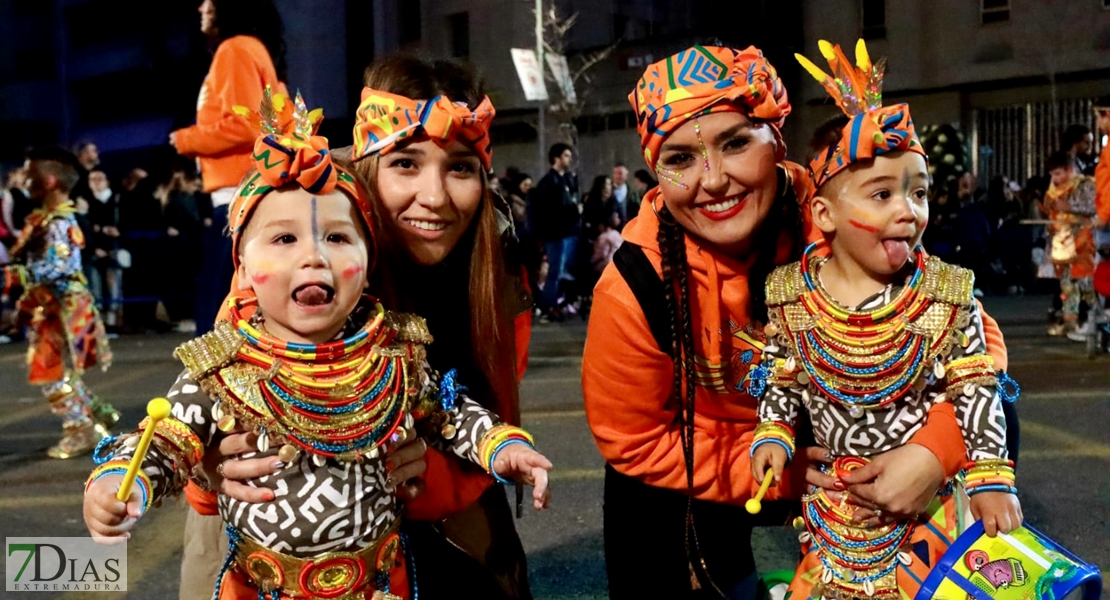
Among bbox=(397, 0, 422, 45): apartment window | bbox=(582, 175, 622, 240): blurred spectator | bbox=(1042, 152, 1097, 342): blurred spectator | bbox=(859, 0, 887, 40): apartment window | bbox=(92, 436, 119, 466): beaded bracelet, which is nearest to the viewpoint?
bbox=(92, 436, 119, 466): beaded bracelet

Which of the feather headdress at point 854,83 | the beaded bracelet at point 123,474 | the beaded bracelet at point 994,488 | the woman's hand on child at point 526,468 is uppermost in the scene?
the feather headdress at point 854,83

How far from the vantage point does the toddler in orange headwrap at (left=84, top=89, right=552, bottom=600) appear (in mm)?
1742

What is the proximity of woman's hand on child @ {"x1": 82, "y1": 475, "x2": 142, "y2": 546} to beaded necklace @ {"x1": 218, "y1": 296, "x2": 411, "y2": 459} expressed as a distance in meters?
0.27

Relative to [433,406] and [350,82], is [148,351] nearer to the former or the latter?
[350,82]

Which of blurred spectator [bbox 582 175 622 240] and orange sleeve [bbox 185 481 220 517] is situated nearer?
orange sleeve [bbox 185 481 220 517]

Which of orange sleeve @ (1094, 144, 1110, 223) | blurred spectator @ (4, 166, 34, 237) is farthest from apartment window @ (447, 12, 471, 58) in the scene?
blurred spectator @ (4, 166, 34, 237)

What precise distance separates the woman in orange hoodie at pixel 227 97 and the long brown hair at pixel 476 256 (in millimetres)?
1184

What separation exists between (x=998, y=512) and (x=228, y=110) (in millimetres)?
2722

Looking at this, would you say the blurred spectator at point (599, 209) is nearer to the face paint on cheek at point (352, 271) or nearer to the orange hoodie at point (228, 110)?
the orange hoodie at point (228, 110)

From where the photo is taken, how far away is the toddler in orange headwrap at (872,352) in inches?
75.2

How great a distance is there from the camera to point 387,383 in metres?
1.83

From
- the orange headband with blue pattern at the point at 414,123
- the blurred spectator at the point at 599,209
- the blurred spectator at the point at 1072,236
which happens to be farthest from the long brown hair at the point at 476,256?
the blurred spectator at the point at 599,209

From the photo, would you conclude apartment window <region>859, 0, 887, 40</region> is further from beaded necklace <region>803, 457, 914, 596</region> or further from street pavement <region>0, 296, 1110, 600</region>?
beaded necklace <region>803, 457, 914, 596</region>

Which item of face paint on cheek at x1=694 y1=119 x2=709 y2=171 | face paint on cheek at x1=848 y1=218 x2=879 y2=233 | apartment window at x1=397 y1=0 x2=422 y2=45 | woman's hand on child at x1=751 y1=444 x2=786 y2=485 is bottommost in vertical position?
woman's hand on child at x1=751 y1=444 x2=786 y2=485
